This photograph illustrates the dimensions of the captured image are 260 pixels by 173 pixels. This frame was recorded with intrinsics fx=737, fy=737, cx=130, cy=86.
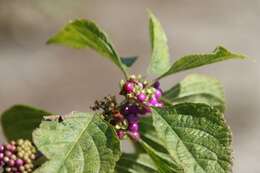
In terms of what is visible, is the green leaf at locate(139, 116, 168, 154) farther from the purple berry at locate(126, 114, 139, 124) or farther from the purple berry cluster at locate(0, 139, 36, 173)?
the purple berry cluster at locate(0, 139, 36, 173)

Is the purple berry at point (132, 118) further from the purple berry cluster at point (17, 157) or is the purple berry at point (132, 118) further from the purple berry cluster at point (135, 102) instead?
the purple berry cluster at point (17, 157)

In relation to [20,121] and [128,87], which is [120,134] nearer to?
[128,87]

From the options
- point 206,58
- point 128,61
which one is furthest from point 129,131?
point 128,61

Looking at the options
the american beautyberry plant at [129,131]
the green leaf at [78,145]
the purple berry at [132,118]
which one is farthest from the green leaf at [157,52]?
the green leaf at [78,145]

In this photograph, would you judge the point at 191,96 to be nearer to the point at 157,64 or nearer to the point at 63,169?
the point at 157,64

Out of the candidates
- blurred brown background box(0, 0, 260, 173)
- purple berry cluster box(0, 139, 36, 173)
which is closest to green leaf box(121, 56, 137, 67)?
purple berry cluster box(0, 139, 36, 173)

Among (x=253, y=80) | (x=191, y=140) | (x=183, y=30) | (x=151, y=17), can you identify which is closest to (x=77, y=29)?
(x=151, y=17)
